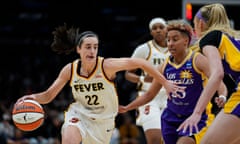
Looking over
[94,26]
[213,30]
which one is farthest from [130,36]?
[213,30]

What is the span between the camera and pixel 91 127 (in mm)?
7219

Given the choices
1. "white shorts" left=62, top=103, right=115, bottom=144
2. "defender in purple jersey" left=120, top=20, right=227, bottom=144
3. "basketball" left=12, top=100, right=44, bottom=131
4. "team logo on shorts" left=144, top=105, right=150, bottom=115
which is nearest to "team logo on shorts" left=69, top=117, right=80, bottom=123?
"white shorts" left=62, top=103, right=115, bottom=144

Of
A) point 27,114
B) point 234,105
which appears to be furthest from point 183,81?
point 27,114

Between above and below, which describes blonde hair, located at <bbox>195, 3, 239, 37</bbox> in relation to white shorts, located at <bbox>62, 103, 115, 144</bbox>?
above

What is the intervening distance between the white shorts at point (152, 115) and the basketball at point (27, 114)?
1.84 m

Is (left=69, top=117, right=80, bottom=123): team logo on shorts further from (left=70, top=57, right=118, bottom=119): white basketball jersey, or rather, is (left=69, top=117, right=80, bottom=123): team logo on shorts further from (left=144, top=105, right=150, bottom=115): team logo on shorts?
(left=144, top=105, right=150, bottom=115): team logo on shorts

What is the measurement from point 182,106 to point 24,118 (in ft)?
5.99

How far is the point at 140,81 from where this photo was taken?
29.3 feet

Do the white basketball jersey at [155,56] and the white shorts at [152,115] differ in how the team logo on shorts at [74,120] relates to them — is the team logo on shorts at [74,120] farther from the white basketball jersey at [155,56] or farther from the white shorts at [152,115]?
the white basketball jersey at [155,56]

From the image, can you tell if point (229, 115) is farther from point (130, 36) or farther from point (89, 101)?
point (130, 36)

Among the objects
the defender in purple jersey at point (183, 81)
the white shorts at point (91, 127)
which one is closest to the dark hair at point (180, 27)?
the defender in purple jersey at point (183, 81)

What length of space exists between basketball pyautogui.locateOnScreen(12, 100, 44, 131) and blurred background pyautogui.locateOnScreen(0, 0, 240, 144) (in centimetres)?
899

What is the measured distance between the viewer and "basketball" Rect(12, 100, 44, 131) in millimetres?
7074

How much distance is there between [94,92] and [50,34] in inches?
572
